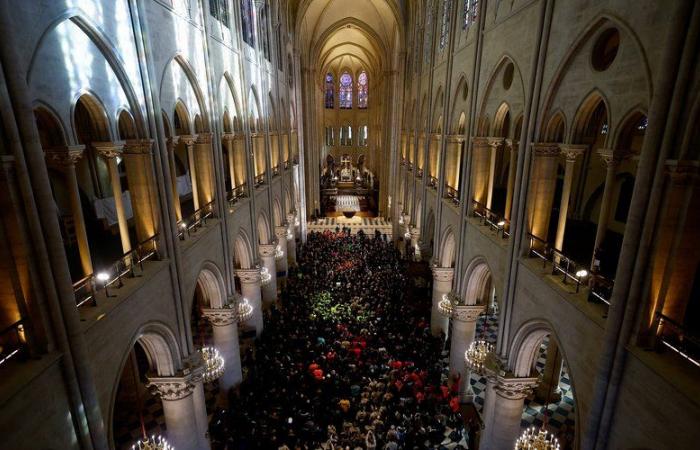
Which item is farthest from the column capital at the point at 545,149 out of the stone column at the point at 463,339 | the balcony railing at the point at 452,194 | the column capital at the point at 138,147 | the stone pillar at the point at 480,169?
the column capital at the point at 138,147

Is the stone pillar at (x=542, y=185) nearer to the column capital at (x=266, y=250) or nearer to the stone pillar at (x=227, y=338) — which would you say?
the stone pillar at (x=227, y=338)

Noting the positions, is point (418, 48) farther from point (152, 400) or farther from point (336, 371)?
point (152, 400)

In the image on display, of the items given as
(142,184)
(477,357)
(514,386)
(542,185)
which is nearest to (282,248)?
(477,357)

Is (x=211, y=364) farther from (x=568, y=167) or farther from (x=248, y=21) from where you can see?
(x=248, y=21)

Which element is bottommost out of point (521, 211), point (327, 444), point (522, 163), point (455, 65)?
point (327, 444)

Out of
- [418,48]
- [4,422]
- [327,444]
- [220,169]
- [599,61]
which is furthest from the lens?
[418,48]

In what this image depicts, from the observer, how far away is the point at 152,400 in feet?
44.7

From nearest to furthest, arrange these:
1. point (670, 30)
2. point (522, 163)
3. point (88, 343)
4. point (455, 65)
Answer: point (670, 30)
point (88, 343)
point (522, 163)
point (455, 65)

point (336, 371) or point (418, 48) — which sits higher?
point (418, 48)

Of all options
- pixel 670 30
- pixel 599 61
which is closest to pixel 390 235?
pixel 599 61

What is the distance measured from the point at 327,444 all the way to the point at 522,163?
8552mm

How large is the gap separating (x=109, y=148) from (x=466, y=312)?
10768 mm

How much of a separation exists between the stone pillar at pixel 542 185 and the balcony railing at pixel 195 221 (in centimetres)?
793

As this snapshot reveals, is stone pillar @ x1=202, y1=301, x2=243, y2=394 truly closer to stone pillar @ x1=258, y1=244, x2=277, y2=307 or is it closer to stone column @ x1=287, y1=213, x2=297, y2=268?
stone pillar @ x1=258, y1=244, x2=277, y2=307
